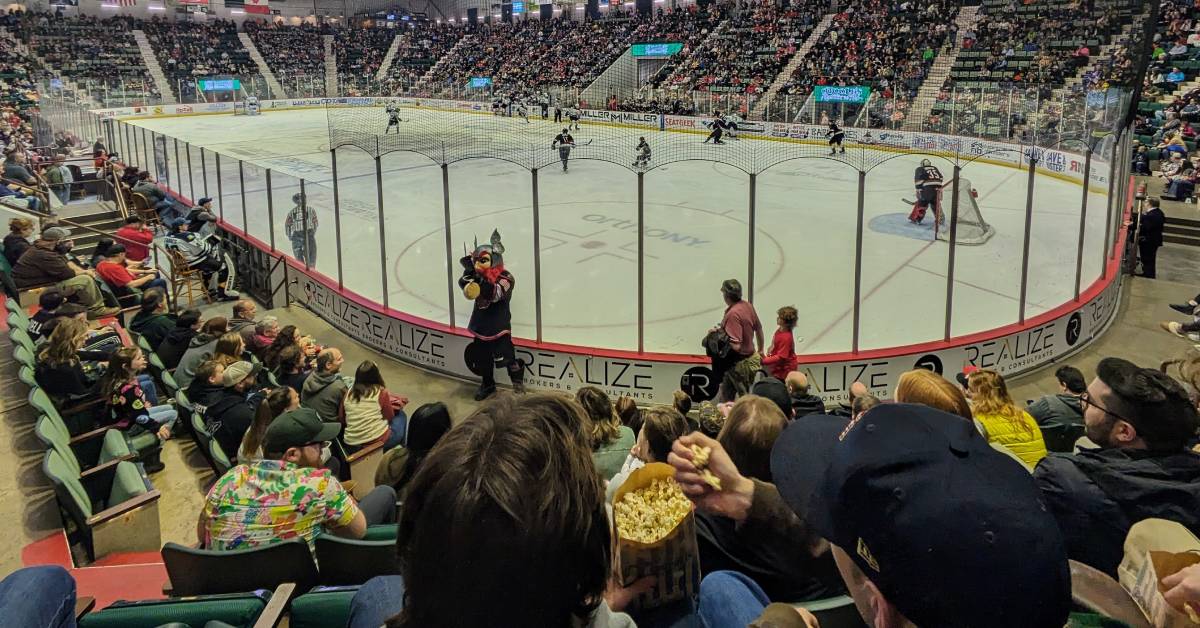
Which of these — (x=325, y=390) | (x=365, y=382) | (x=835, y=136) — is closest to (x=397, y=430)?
(x=365, y=382)

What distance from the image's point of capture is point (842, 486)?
1.21 m

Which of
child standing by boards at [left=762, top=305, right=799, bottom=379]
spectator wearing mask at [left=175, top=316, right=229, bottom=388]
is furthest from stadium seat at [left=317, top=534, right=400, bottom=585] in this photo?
child standing by boards at [left=762, top=305, right=799, bottom=379]

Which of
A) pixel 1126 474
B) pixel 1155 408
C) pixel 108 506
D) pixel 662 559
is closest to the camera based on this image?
pixel 662 559

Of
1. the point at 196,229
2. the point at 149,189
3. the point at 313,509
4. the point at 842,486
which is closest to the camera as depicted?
the point at 842,486

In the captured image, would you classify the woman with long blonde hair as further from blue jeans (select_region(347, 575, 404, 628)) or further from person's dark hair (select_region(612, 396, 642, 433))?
blue jeans (select_region(347, 575, 404, 628))

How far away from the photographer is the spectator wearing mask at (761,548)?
1879 mm

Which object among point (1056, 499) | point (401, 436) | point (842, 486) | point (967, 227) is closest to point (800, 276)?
point (967, 227)

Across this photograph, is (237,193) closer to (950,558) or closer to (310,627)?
(310,627)

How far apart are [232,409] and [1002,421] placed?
4.91 metres

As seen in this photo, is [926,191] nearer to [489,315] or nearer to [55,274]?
[489,315]

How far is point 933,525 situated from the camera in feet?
3.62

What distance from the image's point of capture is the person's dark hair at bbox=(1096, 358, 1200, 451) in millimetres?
2805

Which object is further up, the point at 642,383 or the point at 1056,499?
the point at 1056,499

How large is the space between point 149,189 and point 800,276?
40.6ft
